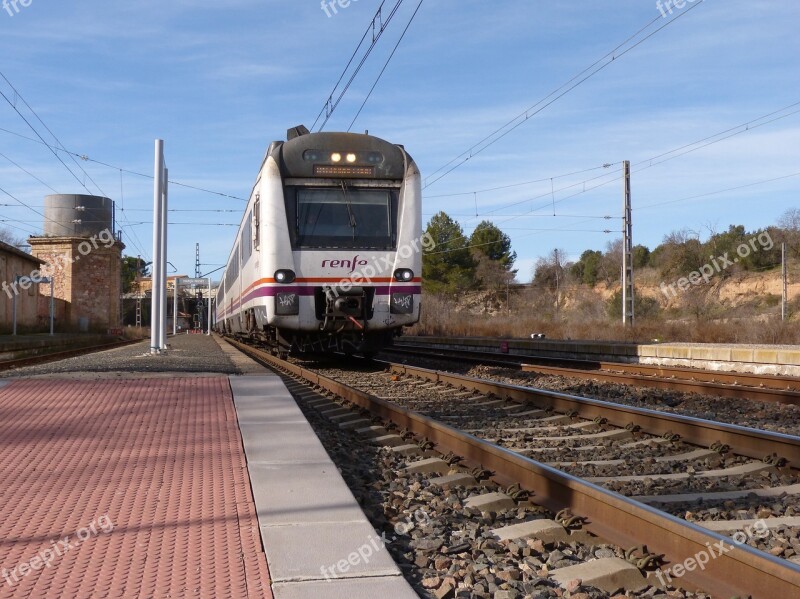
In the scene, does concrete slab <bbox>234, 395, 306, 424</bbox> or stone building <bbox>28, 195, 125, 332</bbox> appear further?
A: stone building <bbox>28, 195, 125, 332</bbox>

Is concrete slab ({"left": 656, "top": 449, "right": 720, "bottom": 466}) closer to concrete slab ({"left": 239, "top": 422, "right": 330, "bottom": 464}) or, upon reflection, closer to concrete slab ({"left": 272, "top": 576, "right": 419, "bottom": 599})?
concrete slab ({"left": 239, "top": 422, "right": 330, "bottom": 464})

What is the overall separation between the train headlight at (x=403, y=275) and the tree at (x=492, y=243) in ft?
167

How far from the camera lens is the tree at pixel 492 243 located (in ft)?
213

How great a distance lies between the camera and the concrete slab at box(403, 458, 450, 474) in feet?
18.6

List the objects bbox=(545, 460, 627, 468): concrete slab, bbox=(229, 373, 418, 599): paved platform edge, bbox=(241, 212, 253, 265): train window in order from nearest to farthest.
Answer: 1. bbox=(229, 373, 418, 599): paved platform edge
2. bbox=(545, 460, 627, 468): concrete slab
3. bbox=(241, 212, 253, 265): train window

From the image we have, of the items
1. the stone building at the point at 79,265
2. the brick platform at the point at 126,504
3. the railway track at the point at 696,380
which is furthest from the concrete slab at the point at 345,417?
the stone building at the point at 79,265

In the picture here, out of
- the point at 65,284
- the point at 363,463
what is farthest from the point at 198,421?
the point at 65,284

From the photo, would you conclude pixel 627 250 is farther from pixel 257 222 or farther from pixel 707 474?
pixel 707 474

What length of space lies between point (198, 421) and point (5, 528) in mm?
3150

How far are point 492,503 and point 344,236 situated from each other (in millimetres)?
8708

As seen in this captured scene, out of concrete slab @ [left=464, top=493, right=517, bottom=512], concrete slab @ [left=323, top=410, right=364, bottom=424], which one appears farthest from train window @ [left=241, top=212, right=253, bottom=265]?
concrete slab @ [left=464, top=493, right=517, bottom=512]

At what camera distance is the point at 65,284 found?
5153 centimetres

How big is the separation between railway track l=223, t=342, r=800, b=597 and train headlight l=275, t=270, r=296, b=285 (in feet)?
9.29

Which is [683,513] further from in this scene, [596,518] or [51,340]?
[51,340]
